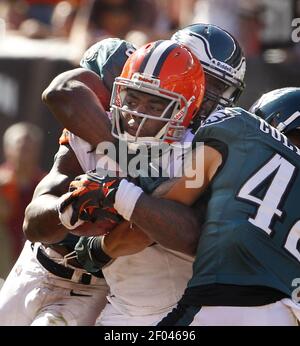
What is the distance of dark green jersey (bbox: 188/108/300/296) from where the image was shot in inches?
162

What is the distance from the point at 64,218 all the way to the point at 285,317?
3.10 feet

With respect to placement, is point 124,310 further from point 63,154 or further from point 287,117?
point 287,117

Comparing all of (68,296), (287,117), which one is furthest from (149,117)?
(68,296)

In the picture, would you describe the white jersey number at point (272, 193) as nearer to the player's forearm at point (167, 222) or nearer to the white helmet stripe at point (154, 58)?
the player's forearm at point (167, 222)

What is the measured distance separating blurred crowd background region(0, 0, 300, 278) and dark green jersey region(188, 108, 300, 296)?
3.76 m

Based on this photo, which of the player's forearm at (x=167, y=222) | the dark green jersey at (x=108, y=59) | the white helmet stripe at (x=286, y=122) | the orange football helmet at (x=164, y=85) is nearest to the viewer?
the player's forearm at (x=167, y=222)

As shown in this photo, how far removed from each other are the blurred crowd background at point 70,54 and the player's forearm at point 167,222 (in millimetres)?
3696

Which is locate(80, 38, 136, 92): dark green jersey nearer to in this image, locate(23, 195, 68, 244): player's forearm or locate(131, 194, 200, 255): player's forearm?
locate(23, 195, 68, 244): player's forearm

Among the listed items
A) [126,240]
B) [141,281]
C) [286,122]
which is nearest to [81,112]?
[126,240]

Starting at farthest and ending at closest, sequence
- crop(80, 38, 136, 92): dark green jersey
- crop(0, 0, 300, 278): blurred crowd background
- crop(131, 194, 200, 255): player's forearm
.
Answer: crop(0, 0, 300, 278): blurred crowd background, crop(80, 38, 136, 92): dark green jersey, crop(131, 194, 200, 255): player's forearm

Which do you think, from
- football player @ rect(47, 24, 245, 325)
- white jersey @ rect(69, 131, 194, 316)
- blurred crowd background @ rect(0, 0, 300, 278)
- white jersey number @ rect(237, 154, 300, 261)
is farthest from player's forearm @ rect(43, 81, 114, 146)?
blurred crowd background @ rect(0, 0, 300, 278)

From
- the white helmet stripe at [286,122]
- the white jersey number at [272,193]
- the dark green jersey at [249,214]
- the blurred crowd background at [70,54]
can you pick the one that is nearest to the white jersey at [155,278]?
the dark green jersey at [249,214]

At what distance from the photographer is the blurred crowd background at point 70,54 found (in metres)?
8.15

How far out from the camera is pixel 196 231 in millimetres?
4188
